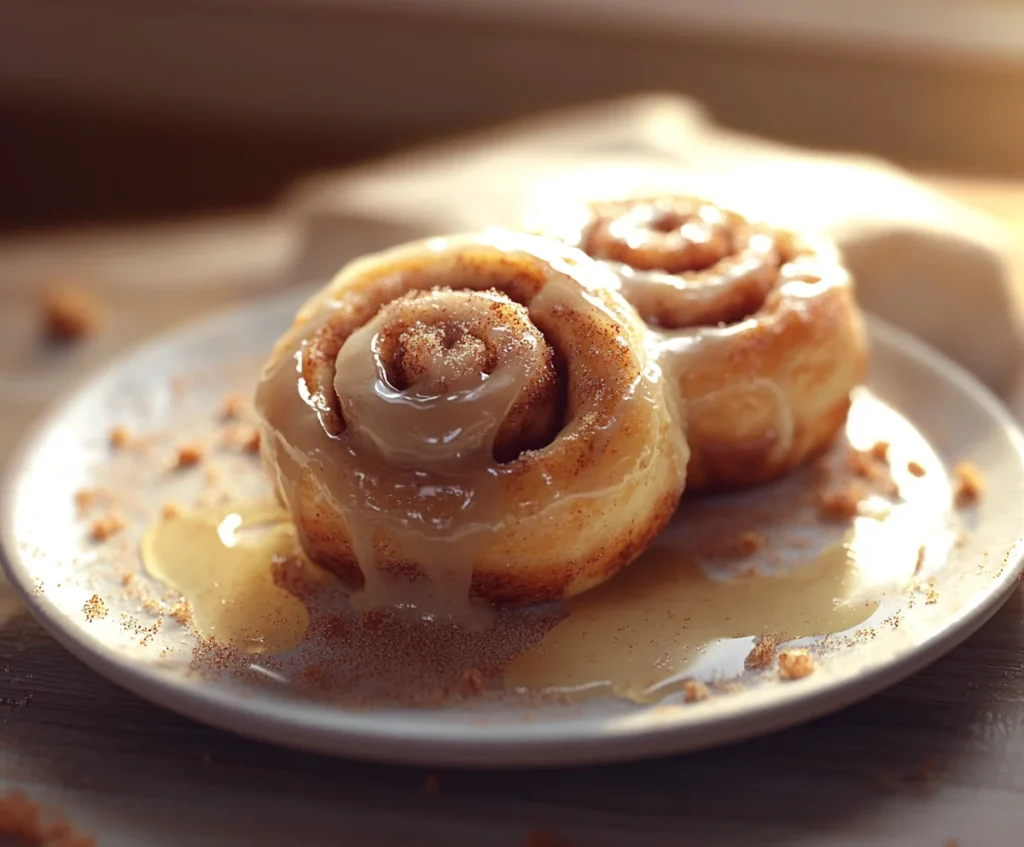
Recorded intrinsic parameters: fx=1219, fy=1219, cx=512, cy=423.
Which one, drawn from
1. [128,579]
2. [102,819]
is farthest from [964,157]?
[102,819]

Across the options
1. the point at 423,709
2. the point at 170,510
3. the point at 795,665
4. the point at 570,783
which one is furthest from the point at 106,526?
the point at 795,665

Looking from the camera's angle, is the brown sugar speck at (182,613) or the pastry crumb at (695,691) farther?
the brown sugar speck at (182,613)

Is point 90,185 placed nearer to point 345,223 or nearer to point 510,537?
point 345,223

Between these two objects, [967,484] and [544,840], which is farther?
[967,484]

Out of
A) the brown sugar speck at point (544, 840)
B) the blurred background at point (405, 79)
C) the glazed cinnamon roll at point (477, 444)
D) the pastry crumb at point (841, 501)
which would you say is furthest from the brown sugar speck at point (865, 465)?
the blurred background at point (405, 79)

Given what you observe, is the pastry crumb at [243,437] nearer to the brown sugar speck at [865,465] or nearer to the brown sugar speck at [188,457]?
the brown sugar speck at [188,457]

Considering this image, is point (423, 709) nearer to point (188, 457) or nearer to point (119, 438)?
point (188, 457)

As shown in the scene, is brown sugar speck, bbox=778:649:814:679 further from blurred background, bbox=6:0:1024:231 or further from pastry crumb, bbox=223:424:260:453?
blurred background, bbox=6:0:1024:231
